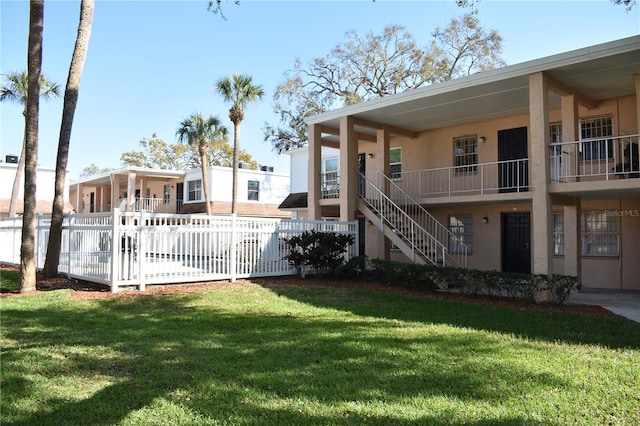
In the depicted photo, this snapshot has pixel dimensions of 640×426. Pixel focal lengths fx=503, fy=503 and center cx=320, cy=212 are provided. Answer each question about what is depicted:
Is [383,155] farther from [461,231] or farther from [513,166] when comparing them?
[513,166]

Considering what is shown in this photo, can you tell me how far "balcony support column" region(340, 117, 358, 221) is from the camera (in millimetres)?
15820

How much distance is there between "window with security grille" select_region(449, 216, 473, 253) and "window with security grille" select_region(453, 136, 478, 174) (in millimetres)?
1644

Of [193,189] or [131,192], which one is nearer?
[131,192]

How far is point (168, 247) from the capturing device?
11.9 meters

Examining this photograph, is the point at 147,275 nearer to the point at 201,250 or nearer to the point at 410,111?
the point at 201,250

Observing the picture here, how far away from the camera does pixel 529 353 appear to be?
616 centimetres

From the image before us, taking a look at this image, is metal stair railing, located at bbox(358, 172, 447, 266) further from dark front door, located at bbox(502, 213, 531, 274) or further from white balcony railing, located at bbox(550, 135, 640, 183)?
white balcony railing, located at bbox(550, 135, 640, 183)

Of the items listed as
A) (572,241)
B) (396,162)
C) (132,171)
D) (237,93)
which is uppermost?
(237,93)

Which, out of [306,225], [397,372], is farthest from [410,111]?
[397,372]

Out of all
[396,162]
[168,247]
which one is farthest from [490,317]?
[396,162]

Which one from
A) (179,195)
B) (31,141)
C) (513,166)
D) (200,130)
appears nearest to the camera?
(31,141)

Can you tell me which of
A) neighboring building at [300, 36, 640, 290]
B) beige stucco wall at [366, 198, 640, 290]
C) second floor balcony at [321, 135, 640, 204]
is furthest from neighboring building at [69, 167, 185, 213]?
beige stucco wall at [366, 198, 640, 290]

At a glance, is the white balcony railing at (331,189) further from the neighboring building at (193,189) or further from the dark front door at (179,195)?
the dark front door at (179,195)

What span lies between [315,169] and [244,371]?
39.6 feet
